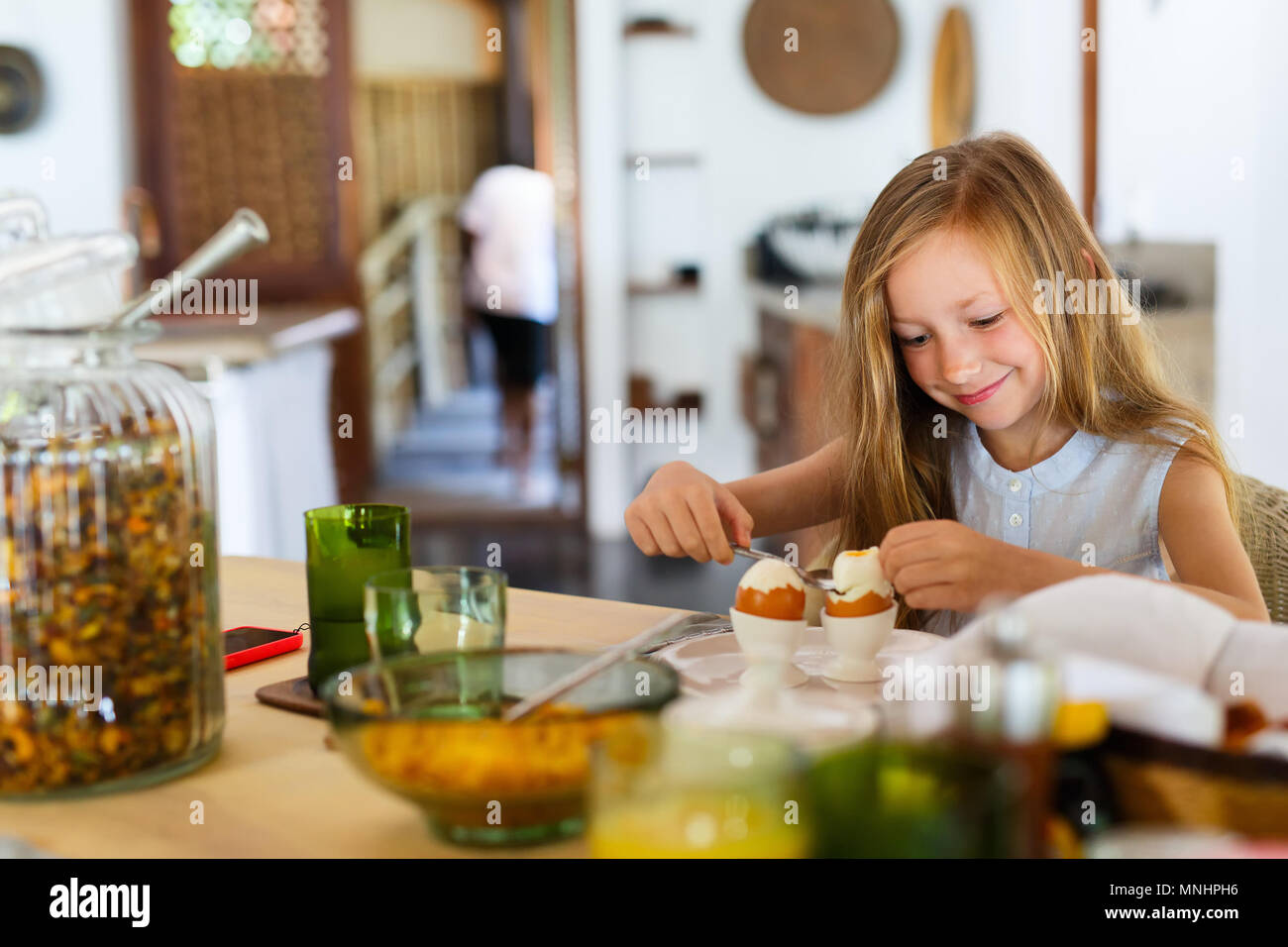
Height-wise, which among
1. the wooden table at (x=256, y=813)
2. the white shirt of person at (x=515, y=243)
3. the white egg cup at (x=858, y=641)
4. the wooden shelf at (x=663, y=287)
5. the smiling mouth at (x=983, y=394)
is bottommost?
the wooden table at (x=256, y=813)

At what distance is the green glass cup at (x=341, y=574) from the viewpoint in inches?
34.8

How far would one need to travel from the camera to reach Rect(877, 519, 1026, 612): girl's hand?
0.95 metres

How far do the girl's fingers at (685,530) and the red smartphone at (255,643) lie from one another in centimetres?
33

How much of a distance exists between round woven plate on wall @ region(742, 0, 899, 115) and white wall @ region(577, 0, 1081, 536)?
0.14 feet

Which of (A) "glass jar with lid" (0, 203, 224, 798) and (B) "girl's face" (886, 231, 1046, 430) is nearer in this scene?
(A) "glass jar with lid" (0, 203, 224, 798)

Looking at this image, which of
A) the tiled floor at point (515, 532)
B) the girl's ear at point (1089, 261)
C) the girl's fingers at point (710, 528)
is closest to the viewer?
the girl's fingers at point (710, 528)

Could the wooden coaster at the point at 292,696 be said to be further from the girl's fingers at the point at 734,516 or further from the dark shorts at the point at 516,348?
the dark shorts at the point at 516,348

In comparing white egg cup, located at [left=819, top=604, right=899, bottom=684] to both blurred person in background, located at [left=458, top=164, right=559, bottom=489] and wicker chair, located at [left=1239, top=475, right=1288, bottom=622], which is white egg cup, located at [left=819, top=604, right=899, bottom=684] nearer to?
wicker chair, located at [left=1239, top=475, right=1288, bottom=622]

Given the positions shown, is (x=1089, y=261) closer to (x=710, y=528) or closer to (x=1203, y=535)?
(x=1203, y=535)

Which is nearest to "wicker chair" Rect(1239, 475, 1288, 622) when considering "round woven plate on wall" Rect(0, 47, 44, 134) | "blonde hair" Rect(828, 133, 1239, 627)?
"blonde hair" Rect(828, 133, 1239, 627)

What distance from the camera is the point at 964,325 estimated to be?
1.29m

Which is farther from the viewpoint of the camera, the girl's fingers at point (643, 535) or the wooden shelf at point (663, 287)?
the wooden shelf at point (663, 287)

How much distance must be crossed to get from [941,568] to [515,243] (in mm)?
4729

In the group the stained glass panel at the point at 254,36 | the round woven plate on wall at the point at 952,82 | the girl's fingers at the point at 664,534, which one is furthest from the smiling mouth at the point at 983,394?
the stained glass panel at the point at 254,36
